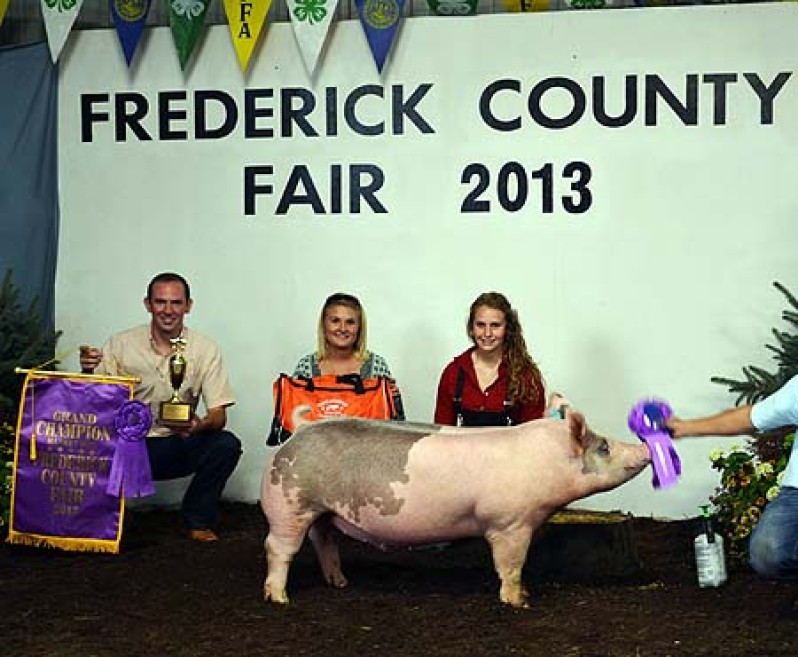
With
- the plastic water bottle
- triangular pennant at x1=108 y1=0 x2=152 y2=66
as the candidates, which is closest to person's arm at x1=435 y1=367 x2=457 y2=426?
the plastic water bottle

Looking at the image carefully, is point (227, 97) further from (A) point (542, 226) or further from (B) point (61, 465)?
(B) point (61, 465)

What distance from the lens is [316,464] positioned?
5.09m

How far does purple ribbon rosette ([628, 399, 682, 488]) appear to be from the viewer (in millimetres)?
4727

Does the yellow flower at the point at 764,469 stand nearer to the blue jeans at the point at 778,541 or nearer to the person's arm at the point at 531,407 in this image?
the person's arm at the point at 531,407

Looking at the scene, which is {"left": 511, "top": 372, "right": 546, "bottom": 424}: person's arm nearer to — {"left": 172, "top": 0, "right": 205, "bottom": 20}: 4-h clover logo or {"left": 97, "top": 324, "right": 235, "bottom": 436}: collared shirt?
{"left": 97, "top": 324, "right": 235, "bottom": 436}: collared shirt

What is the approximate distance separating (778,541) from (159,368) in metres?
2.94

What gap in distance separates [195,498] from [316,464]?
5.36ft

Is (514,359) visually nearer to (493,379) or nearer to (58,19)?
(493,379)

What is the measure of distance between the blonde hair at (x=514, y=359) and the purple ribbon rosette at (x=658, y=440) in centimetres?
109

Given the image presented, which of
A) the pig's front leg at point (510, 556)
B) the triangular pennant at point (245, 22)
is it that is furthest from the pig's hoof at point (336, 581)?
the triangular pennant at point (245, 22)

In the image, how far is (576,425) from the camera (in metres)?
4.96

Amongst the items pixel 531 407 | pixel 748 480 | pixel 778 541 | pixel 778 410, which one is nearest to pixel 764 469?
pixel 748 480

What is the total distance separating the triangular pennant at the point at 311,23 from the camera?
278 inches

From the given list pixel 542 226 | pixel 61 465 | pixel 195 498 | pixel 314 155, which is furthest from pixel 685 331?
pixel 61 465
